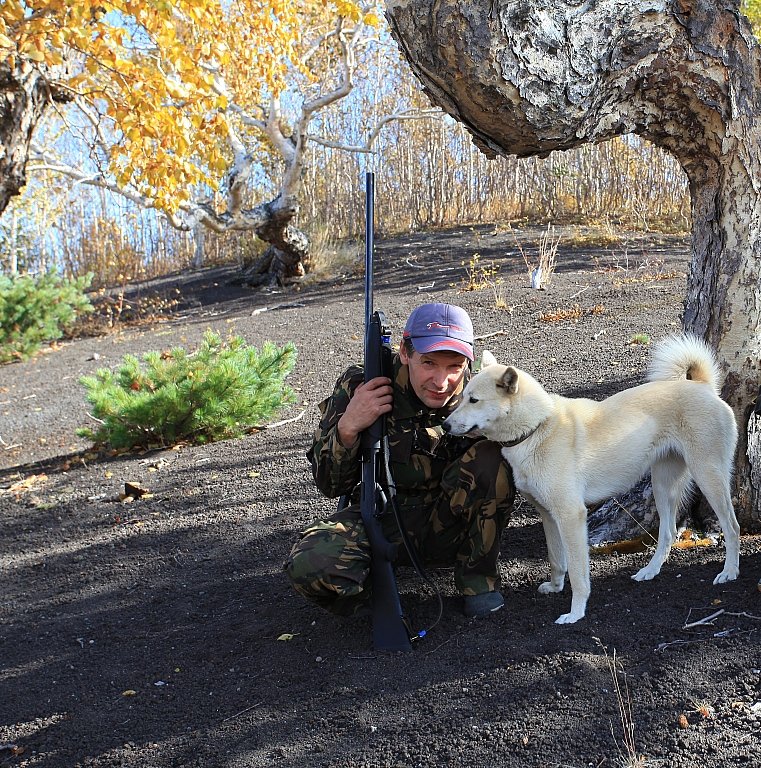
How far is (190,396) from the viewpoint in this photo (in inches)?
259

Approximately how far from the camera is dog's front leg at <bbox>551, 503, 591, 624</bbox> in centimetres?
318

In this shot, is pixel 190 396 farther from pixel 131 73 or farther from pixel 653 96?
pixel 653 96

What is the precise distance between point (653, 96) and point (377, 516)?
2149 mm

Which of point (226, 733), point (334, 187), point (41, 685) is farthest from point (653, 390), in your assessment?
point (334, 187)

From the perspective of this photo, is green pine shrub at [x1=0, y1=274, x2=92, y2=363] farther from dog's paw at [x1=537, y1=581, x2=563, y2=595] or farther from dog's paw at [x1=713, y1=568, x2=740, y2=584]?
dog's paw at [x1=713, y1=568, x2=740, y2=584]

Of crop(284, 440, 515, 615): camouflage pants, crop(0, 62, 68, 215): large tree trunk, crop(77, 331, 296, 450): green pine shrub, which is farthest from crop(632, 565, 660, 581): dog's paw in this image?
crop(0, 62, 68, 215): large tree trunk

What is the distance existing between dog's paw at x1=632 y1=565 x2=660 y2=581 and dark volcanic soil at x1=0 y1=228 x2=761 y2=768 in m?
0.04

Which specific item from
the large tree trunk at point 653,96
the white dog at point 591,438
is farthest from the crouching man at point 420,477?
the large tree trunk at point 653,96

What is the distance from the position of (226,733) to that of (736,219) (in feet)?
10.0

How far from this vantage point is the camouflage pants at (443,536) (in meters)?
3.33

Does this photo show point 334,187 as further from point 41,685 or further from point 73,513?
point 41,685

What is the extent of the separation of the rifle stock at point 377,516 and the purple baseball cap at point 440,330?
0.16 m

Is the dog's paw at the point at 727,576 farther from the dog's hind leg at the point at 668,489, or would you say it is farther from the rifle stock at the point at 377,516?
the rifle stock at the point at 377,516

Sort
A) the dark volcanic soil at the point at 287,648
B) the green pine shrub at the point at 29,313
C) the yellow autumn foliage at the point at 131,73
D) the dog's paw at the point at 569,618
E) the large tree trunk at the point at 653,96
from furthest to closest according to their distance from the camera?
the green pine shrub at the point at 29,313, the yellow autumn foliage at the point at 131,73, the dog's paw at the point at 569,618, the large tree trunk at the point at 653,96, the dark volcanic soil at the point at 287,648
